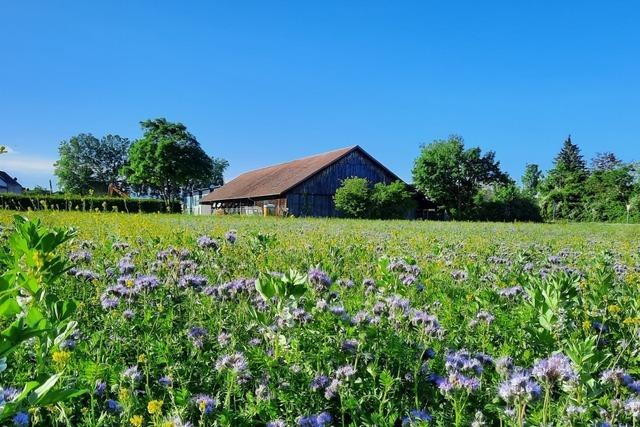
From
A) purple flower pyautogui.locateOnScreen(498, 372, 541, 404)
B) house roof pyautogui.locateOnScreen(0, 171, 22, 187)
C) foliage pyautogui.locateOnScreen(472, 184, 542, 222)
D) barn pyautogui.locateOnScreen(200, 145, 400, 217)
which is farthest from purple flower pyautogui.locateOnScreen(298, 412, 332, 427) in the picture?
house roof pyautogui.locateOnScreen(0, 171, 22, 187)

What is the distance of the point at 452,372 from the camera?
7.34 ft

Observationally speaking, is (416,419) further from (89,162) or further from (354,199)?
(89,162)

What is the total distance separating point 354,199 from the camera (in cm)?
4259

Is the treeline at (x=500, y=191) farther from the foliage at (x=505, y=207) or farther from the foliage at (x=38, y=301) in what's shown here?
the foliage at (x=38, y=301)

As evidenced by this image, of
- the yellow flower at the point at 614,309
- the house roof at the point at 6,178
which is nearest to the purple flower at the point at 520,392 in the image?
the yellow flower at the point at 614,309

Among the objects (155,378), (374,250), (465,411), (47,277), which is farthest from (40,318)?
(374,250)

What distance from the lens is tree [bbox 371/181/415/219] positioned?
42.9 meters

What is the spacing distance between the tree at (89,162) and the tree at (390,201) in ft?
267

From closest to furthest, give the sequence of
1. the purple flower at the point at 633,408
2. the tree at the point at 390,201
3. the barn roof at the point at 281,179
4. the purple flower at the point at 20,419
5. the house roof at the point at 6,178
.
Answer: the purple flower at the point at 20,419
the purple flower at the point at 633,408
the tree at the point at 390,201
the barn roof at the point at 281,179
the house roof at the point at 6,178

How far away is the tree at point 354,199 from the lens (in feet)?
139

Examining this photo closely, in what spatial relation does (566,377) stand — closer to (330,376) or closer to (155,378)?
(330,376)

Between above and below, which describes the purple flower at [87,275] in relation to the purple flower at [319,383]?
above

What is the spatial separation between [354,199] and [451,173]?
2169 cm

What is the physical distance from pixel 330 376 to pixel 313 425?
40 centimetres
